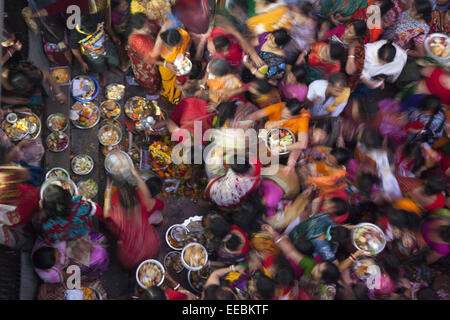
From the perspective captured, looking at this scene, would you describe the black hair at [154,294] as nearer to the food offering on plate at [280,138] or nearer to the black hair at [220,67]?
the food offering on plate at [280,138]

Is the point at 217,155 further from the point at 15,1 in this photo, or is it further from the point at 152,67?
the point at 15,1

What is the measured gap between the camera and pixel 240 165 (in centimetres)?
366

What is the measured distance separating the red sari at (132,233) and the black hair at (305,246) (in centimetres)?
165

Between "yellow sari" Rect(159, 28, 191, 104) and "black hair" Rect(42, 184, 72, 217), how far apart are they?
2.20 meters

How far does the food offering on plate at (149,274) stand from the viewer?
3723 millimetres

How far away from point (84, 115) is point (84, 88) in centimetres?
42

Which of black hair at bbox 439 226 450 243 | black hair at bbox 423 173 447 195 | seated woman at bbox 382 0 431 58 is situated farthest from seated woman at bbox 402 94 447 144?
black hair at bbox 439 226 450 243

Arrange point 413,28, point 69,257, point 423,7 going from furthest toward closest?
1. point 413,28
2. point 423,7
3. point 69,257

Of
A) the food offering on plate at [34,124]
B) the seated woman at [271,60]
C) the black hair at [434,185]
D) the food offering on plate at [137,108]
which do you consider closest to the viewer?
the black hair at [434,185]

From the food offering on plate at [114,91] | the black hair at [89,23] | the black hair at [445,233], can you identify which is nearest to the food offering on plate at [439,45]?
the black hair at [445,233]

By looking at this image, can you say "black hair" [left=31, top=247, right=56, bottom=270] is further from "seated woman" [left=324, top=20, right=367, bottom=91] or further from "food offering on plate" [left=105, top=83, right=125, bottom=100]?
"seated woman" [left=324, top=20, right=367, bottom=91]

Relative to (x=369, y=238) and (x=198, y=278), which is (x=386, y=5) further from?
(x=198, y=278)

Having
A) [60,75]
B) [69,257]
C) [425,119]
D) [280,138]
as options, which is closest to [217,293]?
[69,257]

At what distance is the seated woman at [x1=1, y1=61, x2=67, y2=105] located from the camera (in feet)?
12.4
